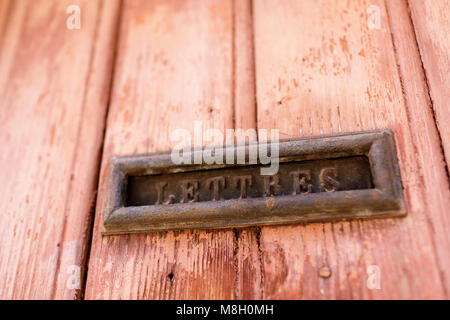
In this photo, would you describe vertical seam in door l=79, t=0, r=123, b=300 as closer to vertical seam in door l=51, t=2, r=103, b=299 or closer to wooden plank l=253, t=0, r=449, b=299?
vertical seam in door l=51, t=2, r=103, b=299

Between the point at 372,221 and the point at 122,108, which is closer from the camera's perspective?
the point at 372,221

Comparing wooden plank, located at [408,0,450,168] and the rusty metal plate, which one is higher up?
wooden plank, located at [408,0,450,168]

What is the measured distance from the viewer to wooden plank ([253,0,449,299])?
0.50 metres

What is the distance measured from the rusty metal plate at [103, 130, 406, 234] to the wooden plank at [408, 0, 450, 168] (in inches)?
3.3

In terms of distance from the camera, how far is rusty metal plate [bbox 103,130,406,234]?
52 cm

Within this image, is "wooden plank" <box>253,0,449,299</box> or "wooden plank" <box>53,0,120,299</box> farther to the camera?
"wooden plank" <box>53,0,120,299</box>

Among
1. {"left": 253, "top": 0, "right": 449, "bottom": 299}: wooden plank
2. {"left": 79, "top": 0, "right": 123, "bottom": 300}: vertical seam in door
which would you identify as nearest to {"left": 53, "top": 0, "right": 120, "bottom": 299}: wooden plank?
{"left": 79, "top": 0, "right": 123, "bottom": 300}: vertical seam in door

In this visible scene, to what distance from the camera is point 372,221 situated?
522 millimetres

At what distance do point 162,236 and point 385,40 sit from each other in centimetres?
48

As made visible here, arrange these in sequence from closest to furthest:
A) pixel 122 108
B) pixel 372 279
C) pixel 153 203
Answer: pixel 372 279, pixel 153 203, pixel 122 108

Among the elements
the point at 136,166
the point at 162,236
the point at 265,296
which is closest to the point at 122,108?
the point at 136,166

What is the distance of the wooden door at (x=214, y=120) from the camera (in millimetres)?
520

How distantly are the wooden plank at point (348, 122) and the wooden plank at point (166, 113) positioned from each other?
0.06m
